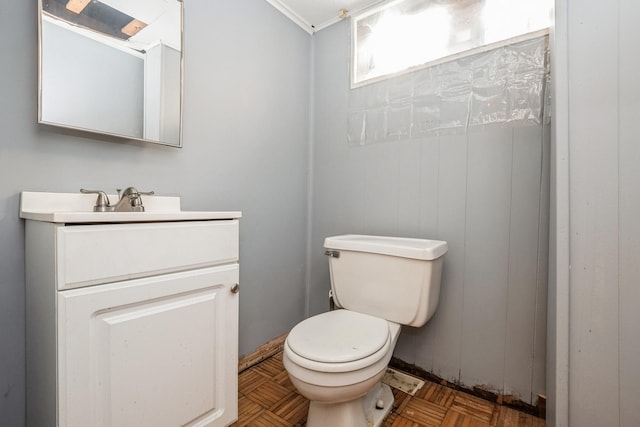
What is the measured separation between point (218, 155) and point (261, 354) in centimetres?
108

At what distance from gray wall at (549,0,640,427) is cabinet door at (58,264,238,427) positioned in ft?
3.40

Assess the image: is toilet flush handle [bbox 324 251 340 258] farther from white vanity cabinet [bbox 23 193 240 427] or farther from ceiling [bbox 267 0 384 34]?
ceiling [bbox 267 0 384 34]

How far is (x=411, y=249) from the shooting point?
114cm

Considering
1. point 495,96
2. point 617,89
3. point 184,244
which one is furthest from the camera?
point 495,96

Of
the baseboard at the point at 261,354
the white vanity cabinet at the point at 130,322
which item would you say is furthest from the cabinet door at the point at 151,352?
the baseboard at the point at 261,354

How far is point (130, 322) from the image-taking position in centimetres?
78

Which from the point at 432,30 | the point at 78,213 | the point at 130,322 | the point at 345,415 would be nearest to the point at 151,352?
the point at 130,322

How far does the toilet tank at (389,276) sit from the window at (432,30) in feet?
3.00

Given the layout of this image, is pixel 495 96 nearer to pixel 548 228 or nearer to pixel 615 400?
pixel 548 228

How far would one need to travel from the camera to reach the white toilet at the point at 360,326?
0.90 m

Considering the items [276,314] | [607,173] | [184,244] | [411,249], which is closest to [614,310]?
[607,173]

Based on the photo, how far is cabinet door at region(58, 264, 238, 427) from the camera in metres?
0.70

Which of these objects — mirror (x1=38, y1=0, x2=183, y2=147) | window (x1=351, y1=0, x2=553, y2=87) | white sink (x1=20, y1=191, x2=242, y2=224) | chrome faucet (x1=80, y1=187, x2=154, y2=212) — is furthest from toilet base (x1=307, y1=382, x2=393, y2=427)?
window (x1=351, y1=0, x2=553, y2=87)

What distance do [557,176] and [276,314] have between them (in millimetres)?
1446
